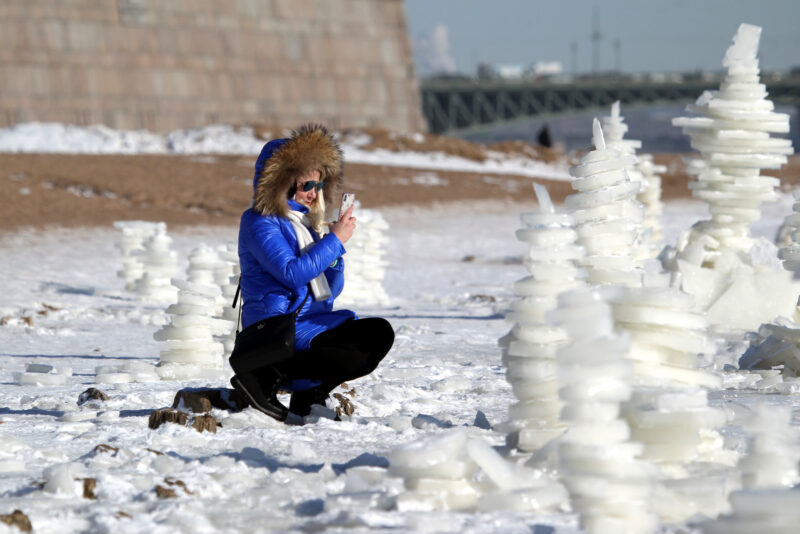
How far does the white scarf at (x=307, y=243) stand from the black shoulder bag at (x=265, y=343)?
0.56 feet

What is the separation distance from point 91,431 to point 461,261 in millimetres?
13335

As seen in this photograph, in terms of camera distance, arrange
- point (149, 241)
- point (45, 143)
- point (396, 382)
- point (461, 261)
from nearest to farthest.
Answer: point (396, 382) → point (149, 241) → point (461, 261) → point (45, 143)

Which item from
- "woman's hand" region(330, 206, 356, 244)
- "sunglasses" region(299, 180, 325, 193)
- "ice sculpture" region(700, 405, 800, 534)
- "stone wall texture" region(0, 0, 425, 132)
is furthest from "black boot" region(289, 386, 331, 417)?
"stone wall texture" region(0, 0, 425, 132)

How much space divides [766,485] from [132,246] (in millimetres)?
11084

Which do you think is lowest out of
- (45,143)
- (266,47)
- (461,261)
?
(461,261)

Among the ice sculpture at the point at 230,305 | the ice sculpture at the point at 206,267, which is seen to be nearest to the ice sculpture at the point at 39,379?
the ice sculpture at the point at 230,305

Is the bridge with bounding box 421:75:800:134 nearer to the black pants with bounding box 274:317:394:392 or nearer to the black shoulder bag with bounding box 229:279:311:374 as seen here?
the black pants with bounding box 274:317:394:392

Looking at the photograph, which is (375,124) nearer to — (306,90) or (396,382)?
(306,90)

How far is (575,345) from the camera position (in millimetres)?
3826

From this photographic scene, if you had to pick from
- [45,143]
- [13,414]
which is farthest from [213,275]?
[45,143]

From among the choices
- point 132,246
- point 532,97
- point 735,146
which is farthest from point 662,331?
point 532,97

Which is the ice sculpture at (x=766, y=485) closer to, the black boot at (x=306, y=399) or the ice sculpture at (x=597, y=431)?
the ice sculpture at (x=597, y=431)

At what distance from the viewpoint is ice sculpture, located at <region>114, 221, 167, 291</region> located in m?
13.8

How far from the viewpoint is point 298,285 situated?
18.4 ft
